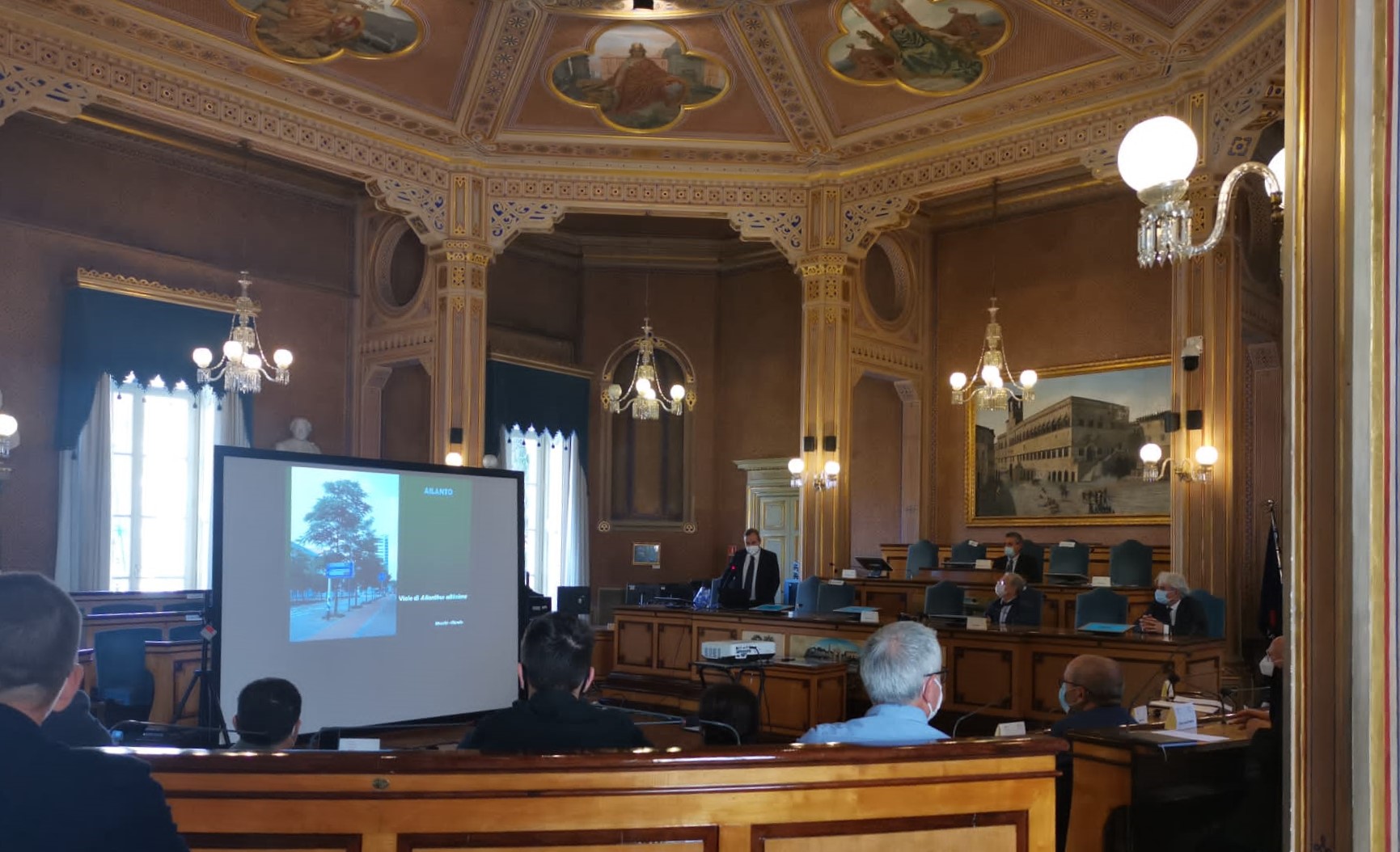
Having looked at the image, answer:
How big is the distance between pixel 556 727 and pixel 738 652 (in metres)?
5.43

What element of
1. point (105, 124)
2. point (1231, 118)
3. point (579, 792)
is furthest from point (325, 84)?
point (579, 792)

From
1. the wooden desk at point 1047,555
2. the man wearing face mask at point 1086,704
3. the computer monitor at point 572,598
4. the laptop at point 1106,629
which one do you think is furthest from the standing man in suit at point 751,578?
the man wearing face mask at point 1086,704

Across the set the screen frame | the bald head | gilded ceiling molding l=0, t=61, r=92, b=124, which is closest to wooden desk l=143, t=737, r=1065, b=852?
the screen frame

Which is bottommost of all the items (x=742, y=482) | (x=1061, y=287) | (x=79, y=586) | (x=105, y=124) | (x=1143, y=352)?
(x=79, y=586)

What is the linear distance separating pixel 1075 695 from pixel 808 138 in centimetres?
944

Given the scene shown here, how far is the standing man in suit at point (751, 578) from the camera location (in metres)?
11.5

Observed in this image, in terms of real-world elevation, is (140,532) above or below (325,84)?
below

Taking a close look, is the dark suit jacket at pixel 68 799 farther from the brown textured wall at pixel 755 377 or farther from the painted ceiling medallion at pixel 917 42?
the brown textured wall at pixel 755 377

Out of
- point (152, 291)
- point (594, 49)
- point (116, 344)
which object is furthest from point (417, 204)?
point (116, 344)

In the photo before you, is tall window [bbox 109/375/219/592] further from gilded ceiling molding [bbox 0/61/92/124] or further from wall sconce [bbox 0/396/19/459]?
gilded ceiling molding [bbox 0/61/92/124]

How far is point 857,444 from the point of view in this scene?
16.3m

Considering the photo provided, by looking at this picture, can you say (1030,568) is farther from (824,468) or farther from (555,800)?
(555,800)

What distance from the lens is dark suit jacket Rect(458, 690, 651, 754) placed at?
3225mm

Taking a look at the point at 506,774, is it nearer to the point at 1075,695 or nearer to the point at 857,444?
the point at 1075,695
